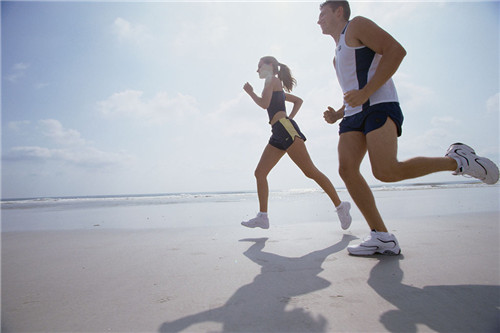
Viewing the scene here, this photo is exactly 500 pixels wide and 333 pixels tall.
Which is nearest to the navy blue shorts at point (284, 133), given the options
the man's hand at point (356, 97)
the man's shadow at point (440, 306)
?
the man's hand at point (356, 97)

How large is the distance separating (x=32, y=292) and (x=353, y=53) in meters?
2.51

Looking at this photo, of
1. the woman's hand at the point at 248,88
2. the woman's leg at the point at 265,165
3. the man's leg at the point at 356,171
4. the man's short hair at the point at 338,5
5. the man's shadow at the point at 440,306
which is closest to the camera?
the man's shadow at the point at 440,306

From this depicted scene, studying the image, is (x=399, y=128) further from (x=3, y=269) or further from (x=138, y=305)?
(x=3, y=269)

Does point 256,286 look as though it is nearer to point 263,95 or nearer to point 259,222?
point 259,222

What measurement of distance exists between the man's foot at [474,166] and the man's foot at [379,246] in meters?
0.65

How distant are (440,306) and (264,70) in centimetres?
302

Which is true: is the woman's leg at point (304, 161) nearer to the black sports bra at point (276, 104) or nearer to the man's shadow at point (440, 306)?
the black sports bra at point (276, 104)

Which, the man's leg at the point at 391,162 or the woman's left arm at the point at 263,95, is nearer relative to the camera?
the man's leg at the point at 391,162

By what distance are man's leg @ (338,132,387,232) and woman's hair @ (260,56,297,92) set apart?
180 centimetres

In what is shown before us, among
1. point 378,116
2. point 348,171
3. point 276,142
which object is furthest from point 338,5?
point 276,142

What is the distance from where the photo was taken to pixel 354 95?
1945 mm

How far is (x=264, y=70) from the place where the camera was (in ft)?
11.7

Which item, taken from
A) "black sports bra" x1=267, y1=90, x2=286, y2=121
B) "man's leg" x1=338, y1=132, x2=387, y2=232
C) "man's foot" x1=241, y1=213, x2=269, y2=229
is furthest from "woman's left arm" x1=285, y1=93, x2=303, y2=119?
"man's leg" x1=338, y1=132, x2=387, y2=232

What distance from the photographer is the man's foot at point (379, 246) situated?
6.70 feet
